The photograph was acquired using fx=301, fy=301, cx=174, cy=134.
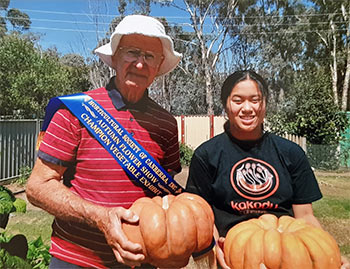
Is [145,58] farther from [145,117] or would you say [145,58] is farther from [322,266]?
[322,266]

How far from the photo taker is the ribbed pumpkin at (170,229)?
3.21ft

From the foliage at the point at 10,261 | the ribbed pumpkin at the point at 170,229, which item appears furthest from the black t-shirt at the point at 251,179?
the foliage at the point at 10,261

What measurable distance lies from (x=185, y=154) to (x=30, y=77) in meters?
1.04

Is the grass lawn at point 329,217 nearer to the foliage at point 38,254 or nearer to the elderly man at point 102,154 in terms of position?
the foliage at point 38,254

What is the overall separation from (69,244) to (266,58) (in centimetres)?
141

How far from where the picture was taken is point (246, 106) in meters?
1.18

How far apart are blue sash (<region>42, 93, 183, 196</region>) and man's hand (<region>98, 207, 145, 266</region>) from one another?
255 mm

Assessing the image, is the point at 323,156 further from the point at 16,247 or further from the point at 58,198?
the point at 16,247

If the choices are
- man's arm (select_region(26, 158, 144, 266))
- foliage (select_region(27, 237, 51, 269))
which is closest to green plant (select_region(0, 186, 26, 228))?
foliage (select_region(27, 237, 51, 269))

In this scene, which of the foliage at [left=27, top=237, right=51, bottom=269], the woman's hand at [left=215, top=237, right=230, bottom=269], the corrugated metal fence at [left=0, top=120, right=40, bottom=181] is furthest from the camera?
the foliage at [left=27, top=237, right=51, bottom=269]

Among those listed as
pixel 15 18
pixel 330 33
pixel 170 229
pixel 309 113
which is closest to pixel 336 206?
pixel 309 113

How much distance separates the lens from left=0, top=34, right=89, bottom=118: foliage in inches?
64.5

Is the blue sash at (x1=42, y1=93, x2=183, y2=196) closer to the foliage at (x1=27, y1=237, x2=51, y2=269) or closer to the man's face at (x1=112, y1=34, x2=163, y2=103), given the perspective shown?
the man's face at (x1=112, y1=34, x2=163, y2=103)

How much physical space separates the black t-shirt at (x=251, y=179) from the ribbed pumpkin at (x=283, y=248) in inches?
6.7
